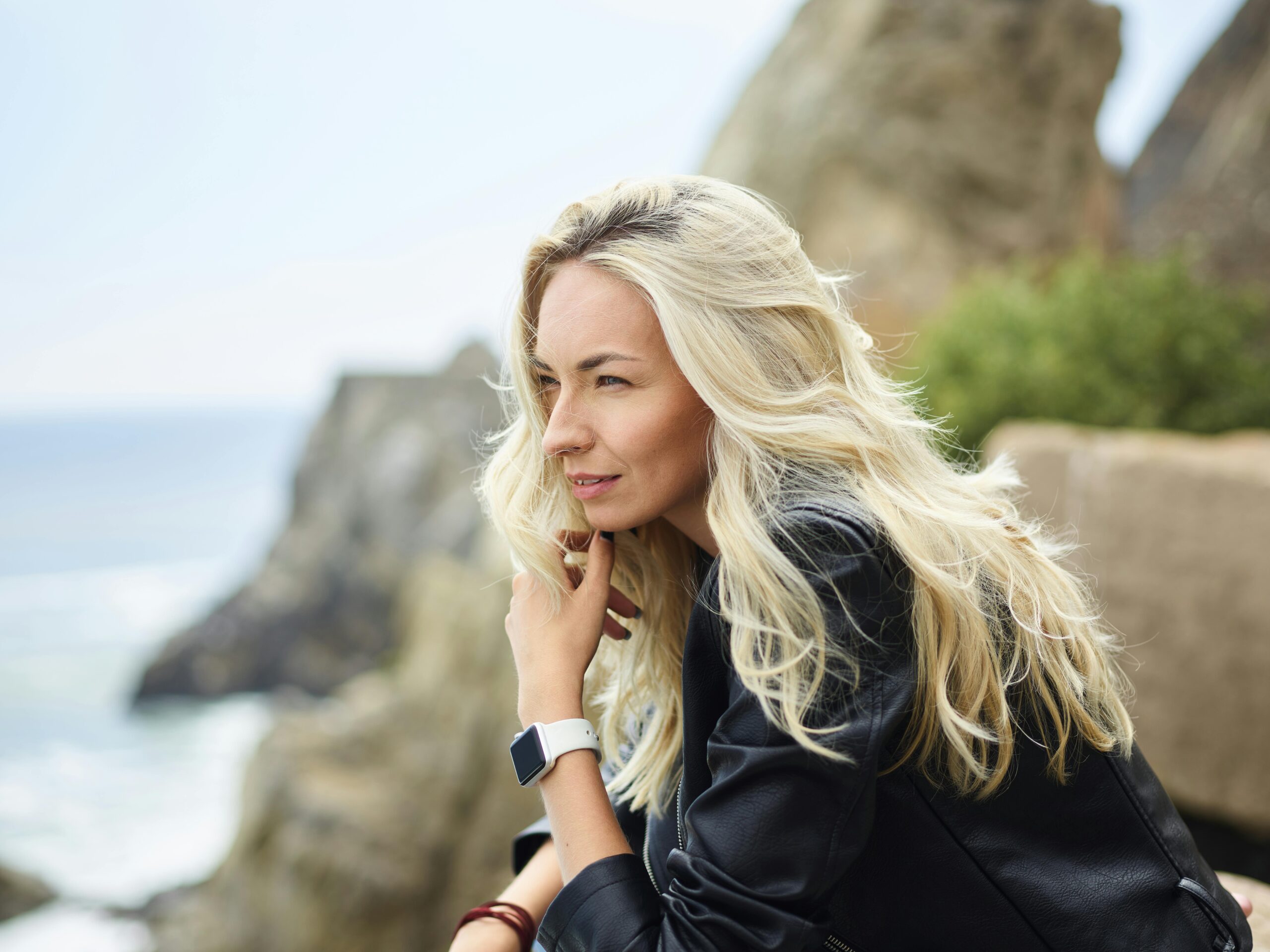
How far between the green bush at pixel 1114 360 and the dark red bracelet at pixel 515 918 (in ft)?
13.8

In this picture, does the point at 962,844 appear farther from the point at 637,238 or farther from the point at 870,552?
the point at 637,238

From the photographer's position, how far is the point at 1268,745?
368 cm

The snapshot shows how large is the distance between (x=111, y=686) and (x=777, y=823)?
31.5m

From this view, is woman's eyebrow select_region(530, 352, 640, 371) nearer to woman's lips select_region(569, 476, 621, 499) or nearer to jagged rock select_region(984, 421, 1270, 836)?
woman's lips select_region(569, 476, 621, 499)

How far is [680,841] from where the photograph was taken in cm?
183

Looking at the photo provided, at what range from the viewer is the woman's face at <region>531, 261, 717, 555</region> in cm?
169

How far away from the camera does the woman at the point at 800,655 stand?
1362mm

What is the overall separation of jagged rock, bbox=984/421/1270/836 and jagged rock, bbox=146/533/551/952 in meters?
3.87

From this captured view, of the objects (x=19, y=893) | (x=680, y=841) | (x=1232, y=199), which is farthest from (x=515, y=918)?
(x=19, y=893)

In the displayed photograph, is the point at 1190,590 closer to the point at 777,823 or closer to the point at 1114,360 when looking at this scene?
the point at 1114,360

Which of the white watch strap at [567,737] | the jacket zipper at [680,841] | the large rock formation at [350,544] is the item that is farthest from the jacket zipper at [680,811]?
the large rock formation at [350,544]

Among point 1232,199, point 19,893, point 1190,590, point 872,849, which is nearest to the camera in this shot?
point 872,849

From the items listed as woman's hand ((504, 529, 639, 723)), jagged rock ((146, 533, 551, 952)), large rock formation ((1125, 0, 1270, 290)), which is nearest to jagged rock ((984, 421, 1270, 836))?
woman's hand ((504, 529, 639, 723))

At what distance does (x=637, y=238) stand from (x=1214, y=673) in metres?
3.22
